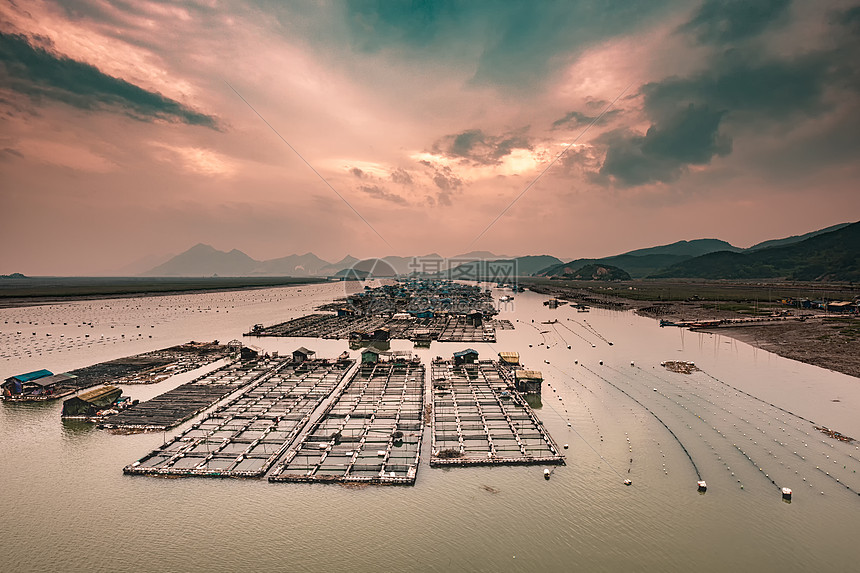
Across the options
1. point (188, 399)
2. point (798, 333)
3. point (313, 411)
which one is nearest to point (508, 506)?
point (313, 411)

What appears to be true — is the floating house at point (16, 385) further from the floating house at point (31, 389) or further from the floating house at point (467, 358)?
the floating house at point (467, 358)

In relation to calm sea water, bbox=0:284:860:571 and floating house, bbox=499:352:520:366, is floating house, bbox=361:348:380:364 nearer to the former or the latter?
floating house, bbox=499:352:520:366

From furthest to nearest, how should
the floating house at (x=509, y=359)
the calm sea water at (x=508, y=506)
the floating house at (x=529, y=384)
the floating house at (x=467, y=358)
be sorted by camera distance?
the floating house at (x=467, y=358) < the floating house at (x=509, y=359) < the floating house at (x=529, y=384) < the calm sea water at (x=508, y=506)

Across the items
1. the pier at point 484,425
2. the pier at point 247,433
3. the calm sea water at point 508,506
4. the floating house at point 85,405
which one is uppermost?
the floating house at point 85,405

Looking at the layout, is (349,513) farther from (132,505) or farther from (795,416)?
(795,416)

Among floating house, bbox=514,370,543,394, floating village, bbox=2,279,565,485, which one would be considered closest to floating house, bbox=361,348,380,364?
floating village, bbox=2,279,565,485

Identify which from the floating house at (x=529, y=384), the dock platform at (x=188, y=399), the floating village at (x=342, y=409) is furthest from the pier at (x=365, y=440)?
the dock platform at (x=188, y=399)
